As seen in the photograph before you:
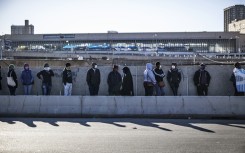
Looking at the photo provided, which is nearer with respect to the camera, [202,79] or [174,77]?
[202,79]

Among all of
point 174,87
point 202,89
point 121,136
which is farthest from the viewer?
point 174,87

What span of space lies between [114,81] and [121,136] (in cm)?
568

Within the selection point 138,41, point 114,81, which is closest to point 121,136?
point 114,81

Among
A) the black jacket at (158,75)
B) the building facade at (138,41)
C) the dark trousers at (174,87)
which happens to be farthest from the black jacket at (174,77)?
the building facade at (138,41)

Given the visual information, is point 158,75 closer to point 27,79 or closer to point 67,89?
point 67,89

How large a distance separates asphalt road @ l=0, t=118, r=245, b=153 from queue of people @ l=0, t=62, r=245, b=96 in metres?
2.44

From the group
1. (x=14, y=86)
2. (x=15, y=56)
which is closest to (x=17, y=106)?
(x=14, y=86)

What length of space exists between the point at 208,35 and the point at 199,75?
323 ft

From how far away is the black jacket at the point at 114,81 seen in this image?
14984 mm

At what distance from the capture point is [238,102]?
13.5 metres

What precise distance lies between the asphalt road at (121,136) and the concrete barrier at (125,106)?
1.01m

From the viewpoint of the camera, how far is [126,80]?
48.0 feet

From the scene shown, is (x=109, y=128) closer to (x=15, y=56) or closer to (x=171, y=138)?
(x=171, y=138)

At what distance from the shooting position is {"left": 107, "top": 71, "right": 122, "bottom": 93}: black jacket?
15.0 m
